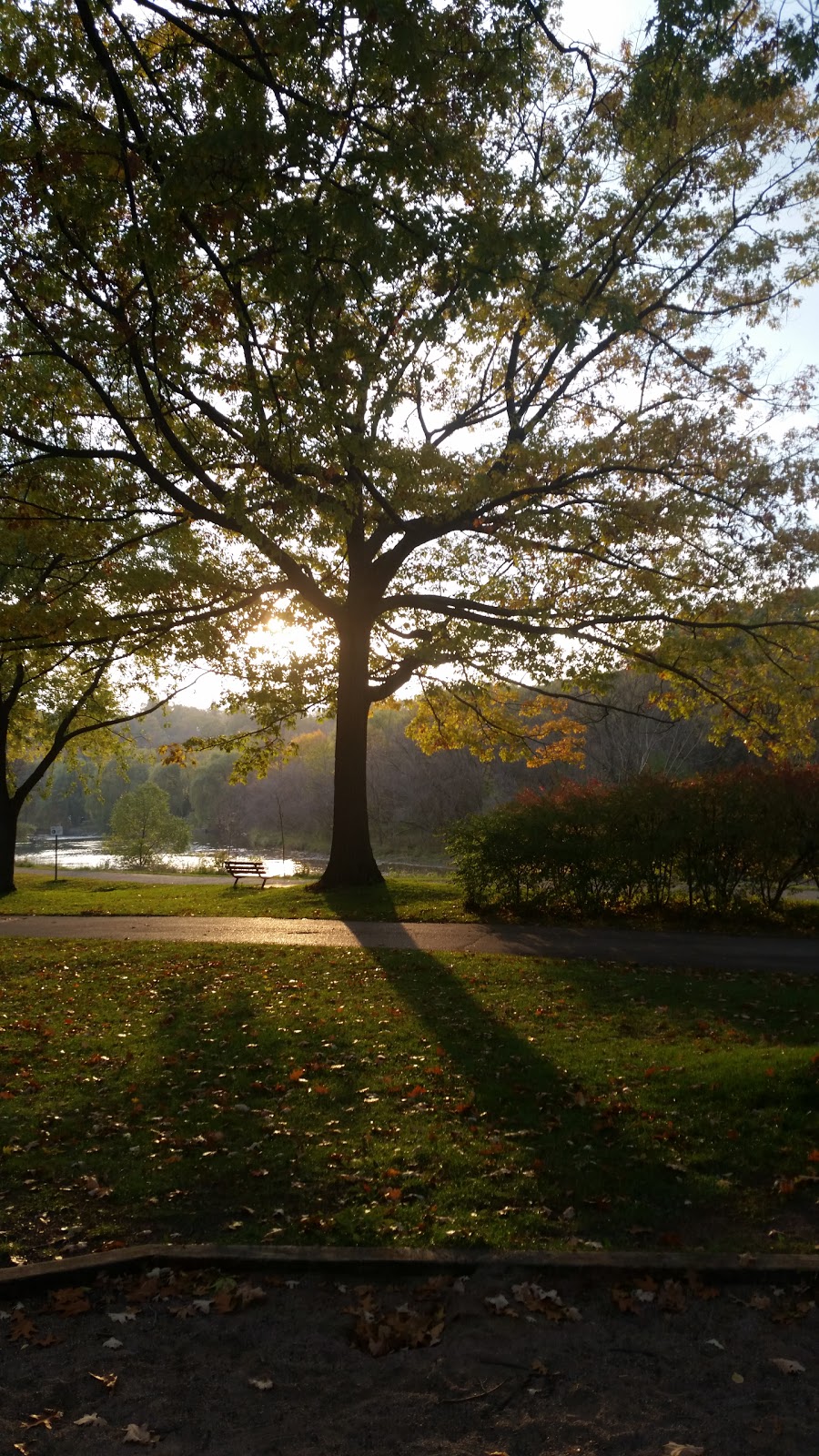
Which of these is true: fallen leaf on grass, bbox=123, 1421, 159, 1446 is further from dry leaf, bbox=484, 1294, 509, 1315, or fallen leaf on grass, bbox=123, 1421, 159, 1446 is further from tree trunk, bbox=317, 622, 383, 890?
tree trunk, bbox=317, 622, 383, 890

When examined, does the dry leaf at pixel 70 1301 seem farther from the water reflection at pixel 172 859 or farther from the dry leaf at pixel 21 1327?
the water reflection at pixel 172 859

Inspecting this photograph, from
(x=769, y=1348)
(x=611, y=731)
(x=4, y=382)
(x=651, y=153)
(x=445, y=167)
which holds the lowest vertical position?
(x=769, y=1348)

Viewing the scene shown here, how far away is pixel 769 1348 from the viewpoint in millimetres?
3602

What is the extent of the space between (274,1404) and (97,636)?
15860 mm

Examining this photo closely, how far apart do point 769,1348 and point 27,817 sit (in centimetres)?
9550

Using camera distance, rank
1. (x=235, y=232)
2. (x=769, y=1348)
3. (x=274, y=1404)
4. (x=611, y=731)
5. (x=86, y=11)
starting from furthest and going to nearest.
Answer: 1. (x=611, y=731)
2. (x=235, y=232)
3. (x=86, y=11)
4. (x=769, y=1348)
5. (x=274, y=1404)

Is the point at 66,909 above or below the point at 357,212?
below

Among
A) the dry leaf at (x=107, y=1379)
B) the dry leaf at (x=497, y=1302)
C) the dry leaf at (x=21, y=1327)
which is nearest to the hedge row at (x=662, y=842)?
the dry leaf at (x=497, y=1302)

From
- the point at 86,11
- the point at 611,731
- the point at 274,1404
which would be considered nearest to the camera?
the point at 274,1404

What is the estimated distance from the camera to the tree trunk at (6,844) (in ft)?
76.6

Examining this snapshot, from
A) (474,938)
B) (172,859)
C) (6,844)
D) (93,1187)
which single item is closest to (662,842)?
(474,938)

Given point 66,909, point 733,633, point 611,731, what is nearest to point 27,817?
point 611,731

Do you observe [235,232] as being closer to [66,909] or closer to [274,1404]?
[274,1404]

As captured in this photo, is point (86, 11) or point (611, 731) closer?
point (86, 11)
